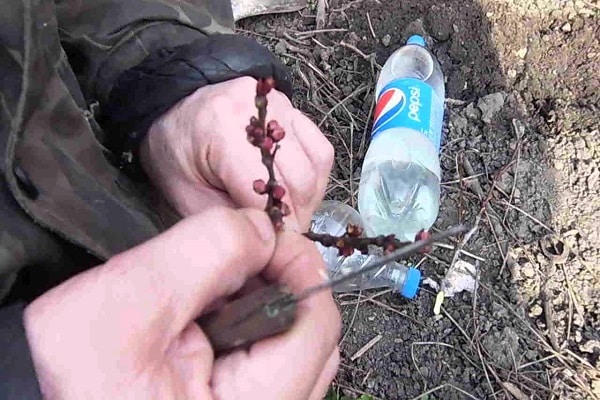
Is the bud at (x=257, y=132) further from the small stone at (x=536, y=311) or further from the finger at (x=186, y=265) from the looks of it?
the small stone at (x=536, y=311)

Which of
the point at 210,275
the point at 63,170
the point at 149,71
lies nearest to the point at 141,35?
the point at 149,71

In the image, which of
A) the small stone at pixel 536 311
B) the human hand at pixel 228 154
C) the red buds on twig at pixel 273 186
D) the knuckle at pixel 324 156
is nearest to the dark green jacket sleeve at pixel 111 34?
the human hand at pixel 228 154

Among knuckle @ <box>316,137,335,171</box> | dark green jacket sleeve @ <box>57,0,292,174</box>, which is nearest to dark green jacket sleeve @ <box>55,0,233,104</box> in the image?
dark green jacket sleeve @ <box>57,0,292,174</box>

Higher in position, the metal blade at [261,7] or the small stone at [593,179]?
the metal blade at [261,7]

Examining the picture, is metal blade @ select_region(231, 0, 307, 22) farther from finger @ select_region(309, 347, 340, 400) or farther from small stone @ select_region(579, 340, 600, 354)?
finger @ select_region(309, 347, 340, 400)

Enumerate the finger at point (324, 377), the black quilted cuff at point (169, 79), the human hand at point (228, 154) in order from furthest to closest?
the black quilted cuff at point (169, 79) < the human hand at point (228, 154) < the finger at point (324, 377)

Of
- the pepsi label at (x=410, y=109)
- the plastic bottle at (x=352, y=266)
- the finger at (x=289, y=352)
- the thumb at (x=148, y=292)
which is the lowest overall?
the plastic bottle at (x=352, y=266)

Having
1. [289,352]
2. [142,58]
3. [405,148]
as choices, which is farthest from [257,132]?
[405,148]
